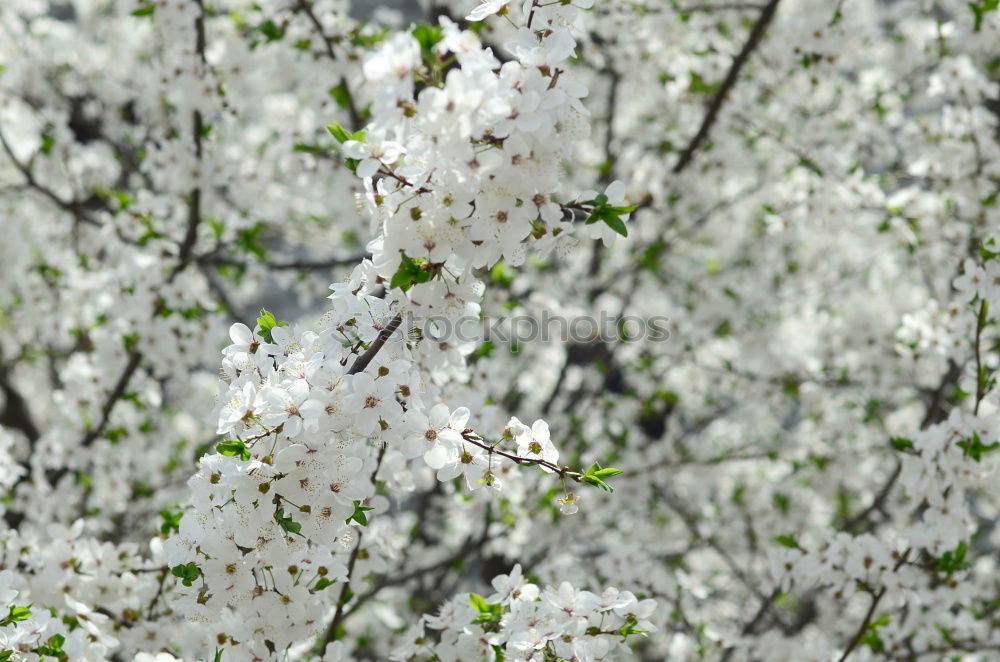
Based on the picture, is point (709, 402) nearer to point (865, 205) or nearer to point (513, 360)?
point (513, 360)

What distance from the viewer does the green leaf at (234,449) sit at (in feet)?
7.23

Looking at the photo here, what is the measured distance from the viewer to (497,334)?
5312 millimetres

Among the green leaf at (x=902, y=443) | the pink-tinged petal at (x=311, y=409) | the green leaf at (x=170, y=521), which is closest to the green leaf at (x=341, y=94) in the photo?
the green leaf at (x=170, y=521)

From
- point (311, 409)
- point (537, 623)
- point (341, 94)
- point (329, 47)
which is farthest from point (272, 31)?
point (537, 623)

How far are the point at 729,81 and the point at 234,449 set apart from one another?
4083mm

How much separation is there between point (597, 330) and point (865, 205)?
2075mm

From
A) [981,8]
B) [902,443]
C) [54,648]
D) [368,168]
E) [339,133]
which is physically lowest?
[54,648]

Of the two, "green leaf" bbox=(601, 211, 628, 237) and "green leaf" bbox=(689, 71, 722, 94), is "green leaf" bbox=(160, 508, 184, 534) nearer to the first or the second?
"green leaf" bbox=(601, 211, 628, 237)

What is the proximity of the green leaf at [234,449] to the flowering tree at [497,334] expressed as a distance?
0.14 feet

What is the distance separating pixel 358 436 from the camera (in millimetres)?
2377

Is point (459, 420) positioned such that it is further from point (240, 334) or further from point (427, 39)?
Answer: point (427, 39)

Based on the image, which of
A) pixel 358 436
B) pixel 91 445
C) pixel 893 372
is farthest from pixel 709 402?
pixel 358 436

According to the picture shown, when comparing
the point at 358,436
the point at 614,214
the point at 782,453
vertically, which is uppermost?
the point at 782,453

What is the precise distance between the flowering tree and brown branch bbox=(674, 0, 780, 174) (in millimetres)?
31
